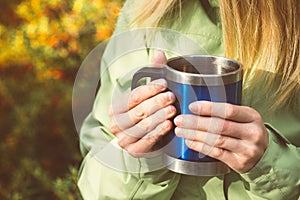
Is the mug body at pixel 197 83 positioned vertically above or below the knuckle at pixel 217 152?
above

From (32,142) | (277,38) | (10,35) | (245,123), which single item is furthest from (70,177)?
(245,123)

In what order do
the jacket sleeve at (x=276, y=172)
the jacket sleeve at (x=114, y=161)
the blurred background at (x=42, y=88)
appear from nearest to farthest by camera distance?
the jacket sleeve at (x=276, y=172) → the jacket sleeve at (x=114, y=161) → the blurred background at (x=42, y=88)

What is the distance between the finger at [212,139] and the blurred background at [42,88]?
1.34m

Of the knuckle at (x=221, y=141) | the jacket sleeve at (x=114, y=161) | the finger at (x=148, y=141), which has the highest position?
the knuckle at (x=221, y=141)

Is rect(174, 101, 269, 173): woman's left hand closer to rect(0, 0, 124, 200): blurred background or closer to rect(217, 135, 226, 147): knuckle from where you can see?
rect(217, 135, 226, 147): knuckle

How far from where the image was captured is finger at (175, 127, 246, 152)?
1.15 m

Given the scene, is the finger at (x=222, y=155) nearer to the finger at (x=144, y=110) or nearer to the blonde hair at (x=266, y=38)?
the finger at (x=144, y=110)

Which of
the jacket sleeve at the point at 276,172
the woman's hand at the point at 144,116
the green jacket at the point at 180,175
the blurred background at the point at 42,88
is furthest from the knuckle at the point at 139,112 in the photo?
the blurred background at the point at 42,88

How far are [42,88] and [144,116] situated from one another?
4.40ft

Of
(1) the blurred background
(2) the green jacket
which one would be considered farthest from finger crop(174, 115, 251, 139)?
(1) the blurred background

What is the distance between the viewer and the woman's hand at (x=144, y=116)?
117 cm

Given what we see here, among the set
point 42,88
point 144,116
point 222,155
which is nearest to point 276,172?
point 222,155

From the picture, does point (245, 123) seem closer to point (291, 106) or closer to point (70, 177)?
point (291, 106)

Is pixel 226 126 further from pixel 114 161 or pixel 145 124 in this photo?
pixel 114 161
